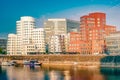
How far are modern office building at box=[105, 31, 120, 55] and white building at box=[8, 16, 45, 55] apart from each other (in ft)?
149

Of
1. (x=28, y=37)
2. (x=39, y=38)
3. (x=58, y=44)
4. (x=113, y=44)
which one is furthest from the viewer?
(x=28, y=37)

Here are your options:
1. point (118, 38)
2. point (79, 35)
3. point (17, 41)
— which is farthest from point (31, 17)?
point (118, 38)

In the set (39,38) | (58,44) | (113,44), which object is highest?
(39,38)

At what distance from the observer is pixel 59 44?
188m

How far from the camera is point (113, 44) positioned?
14788cm

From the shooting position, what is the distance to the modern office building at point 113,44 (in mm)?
145375

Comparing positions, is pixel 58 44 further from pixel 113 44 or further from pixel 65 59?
pixel 113 44

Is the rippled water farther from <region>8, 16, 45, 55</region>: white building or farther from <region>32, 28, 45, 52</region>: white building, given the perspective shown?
<region>32, 28, 45, 52</region>: white building

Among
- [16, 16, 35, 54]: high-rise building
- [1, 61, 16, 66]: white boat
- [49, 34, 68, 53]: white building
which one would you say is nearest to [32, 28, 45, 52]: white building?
[16, 16, 35, 54]: high-rise building

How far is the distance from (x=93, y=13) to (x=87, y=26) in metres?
6.44

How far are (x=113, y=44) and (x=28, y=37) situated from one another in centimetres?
5763

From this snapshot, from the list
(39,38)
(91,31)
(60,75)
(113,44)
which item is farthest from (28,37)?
(60,75)

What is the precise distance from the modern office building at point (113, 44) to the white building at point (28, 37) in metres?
45.3

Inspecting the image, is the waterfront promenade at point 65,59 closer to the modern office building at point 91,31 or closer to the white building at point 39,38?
the modern office building at point 91,31
